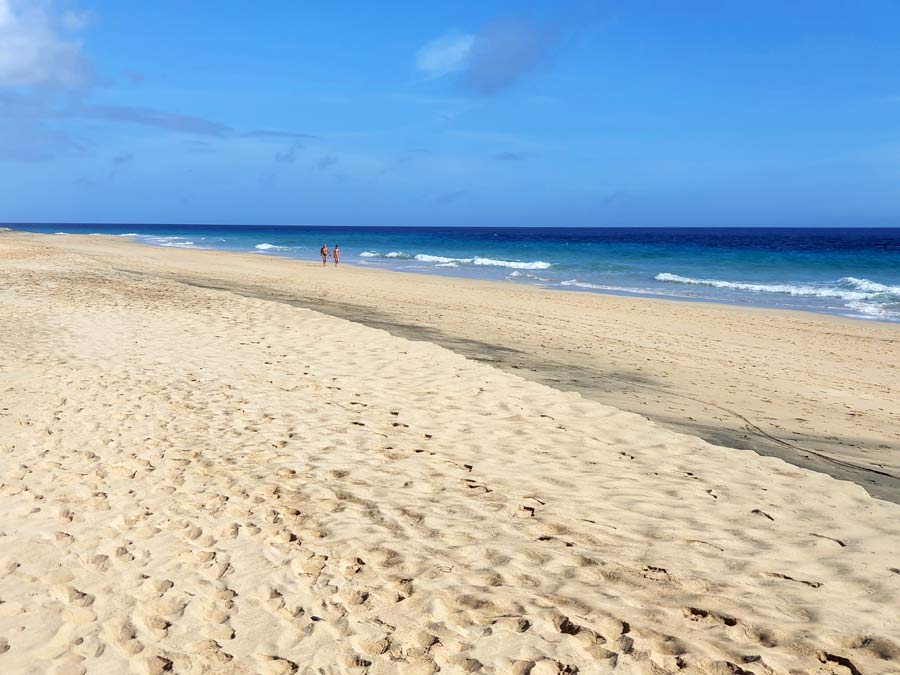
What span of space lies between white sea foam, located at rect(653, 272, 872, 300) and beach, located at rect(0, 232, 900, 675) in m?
Answer: 21.6

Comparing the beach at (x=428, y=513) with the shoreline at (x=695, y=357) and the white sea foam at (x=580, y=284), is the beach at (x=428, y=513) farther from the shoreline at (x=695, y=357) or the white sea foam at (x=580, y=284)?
the white sea foam at (x=580, y=284)

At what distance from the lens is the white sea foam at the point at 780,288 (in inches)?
1202

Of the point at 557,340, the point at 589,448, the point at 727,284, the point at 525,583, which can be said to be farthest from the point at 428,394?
the point at 727,284

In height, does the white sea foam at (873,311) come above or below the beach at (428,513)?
below

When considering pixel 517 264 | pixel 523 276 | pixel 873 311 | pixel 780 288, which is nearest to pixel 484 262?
pixel 517 264

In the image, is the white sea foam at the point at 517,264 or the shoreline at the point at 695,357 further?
the white sea foam at the point at 517,264

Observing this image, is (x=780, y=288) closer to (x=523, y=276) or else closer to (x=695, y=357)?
(x=523, y=276)

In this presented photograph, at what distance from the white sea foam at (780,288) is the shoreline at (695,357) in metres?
8.52

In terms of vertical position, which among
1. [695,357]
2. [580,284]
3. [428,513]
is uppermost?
[428,513]

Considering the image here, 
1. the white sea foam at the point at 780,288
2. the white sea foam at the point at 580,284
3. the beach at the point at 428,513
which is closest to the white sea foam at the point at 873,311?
the white sea foam at the point at 780,288

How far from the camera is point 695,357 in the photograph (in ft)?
42.9

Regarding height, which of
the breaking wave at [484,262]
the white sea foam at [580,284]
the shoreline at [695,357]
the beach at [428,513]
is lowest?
the white sea foam at [580,284]

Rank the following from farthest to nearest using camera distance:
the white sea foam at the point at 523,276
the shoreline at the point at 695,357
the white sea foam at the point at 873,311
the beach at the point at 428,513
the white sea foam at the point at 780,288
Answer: the white sea foam at the point at 523,276 → the white sea foam at the point at 780,288 → the white sea foam at the point at 873,311 → the shoreline at the point at 695,357 → the beach at the point at 428,513

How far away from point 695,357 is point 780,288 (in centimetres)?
2305
